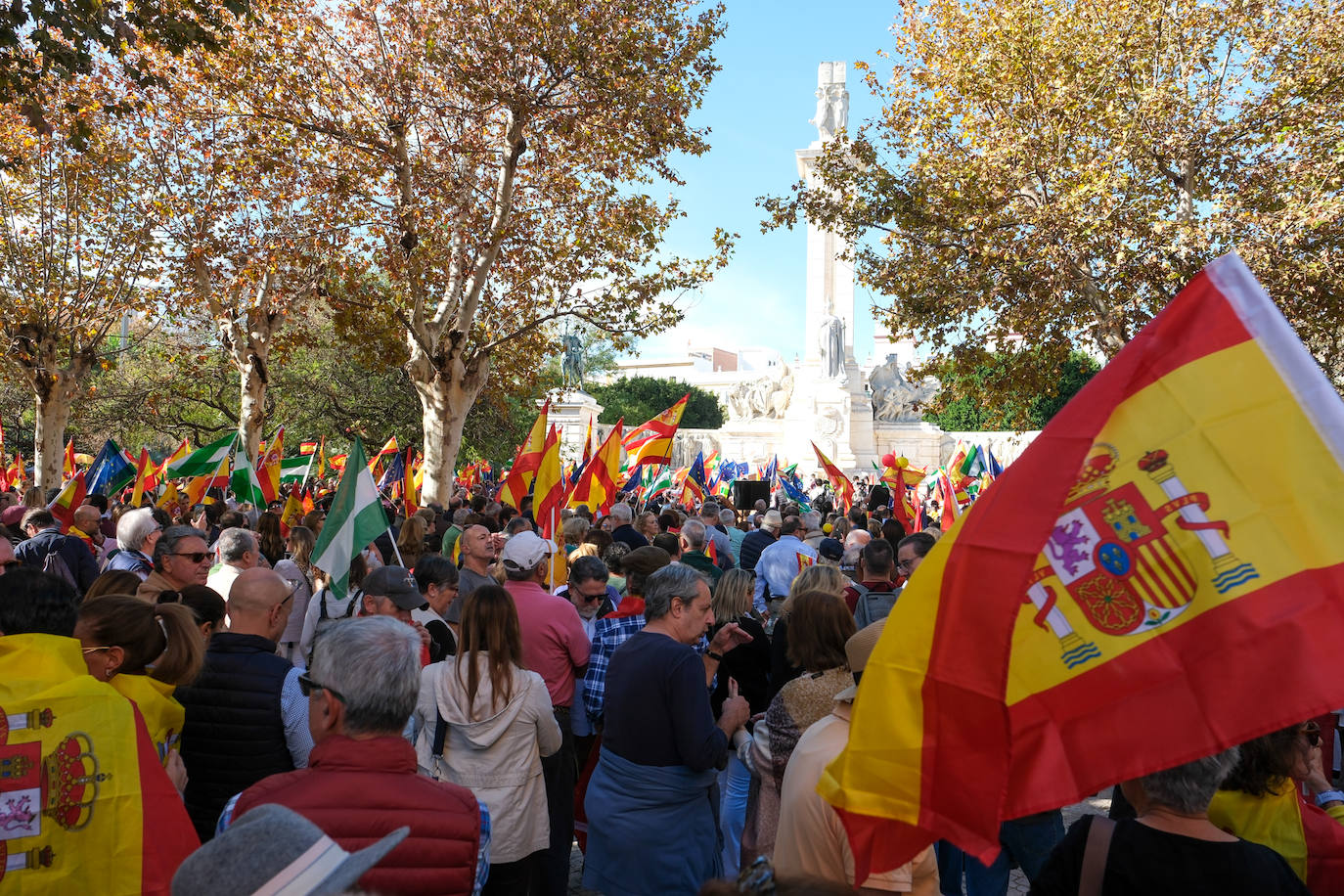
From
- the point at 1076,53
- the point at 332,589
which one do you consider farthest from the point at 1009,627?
the point at 1076,53

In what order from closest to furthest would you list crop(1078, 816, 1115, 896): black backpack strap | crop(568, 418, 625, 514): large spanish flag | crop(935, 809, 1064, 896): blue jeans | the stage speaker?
crop(1078, 816, 1115, 896): black backpack strap
crop(935, 809, 1064, 896): blue jeans
crop(568, 418, 625, 514): large spanish flag
the stage speaker

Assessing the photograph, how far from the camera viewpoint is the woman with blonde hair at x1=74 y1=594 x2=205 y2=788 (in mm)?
3053

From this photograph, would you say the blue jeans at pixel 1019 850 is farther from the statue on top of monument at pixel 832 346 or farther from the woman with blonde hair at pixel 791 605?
the statue on top of monument at pixel 832 346

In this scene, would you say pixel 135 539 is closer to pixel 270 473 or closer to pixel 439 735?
pixel 439 735

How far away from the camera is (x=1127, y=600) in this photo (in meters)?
1.97

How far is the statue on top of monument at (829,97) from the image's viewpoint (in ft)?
125

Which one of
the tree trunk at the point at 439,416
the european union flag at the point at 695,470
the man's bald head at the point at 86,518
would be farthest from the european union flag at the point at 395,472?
the man's bald head at the point at 86,518

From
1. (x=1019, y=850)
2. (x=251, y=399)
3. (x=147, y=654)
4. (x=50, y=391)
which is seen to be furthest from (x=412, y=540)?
(x=50, y=391)

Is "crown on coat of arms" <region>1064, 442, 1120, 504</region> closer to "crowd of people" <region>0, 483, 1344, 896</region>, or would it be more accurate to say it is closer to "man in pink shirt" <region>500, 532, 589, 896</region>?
"crowd of people" <region>0, 483, 1344, 896</region>

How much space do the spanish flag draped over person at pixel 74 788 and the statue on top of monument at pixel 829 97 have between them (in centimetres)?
3791

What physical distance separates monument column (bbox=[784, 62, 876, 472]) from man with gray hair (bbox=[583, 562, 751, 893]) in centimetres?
3363

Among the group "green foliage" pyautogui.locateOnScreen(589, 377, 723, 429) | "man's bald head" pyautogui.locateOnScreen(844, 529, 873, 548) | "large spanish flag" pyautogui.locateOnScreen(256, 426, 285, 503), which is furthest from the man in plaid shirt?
"green foliage" pyautogui.locateOnScreen(589, 377, 723, 429)

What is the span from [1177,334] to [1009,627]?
0.66m

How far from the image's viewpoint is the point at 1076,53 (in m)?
14.2
